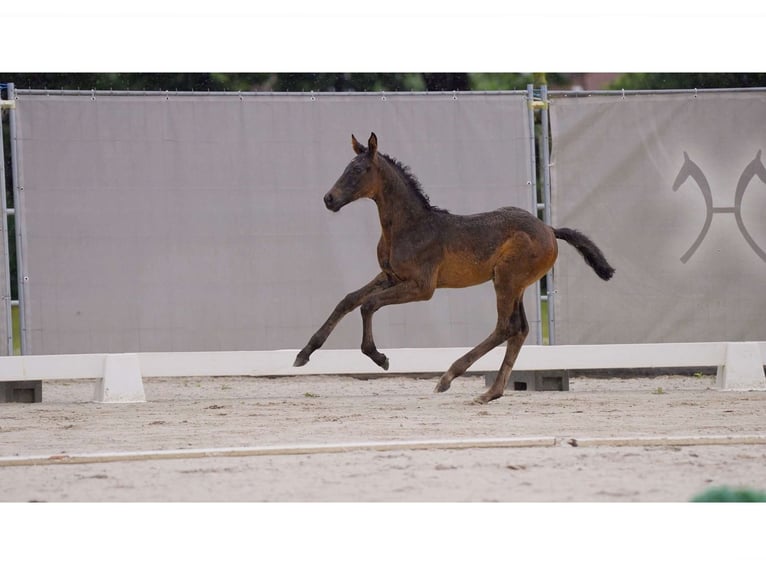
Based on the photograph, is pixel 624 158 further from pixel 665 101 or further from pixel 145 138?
pixel 145 138

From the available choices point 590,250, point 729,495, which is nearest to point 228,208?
point 590,250

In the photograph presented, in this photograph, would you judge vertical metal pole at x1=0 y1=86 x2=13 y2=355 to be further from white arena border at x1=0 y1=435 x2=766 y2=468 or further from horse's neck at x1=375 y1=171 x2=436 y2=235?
white arena border at x1=0 y1=435 x2=766 y2=468

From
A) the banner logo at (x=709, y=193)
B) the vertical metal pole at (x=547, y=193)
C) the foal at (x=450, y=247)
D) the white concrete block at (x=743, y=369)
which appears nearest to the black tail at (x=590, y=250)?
the foal at (x=450, y=247)

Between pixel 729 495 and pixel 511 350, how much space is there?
14.0ft

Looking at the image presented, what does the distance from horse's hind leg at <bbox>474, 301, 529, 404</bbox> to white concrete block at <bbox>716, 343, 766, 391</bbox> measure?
2133mm

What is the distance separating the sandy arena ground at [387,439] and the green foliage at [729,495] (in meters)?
0.15

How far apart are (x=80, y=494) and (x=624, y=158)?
23.2 ft

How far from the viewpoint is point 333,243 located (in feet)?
33.8

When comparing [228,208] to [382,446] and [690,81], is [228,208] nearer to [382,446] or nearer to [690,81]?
[382,446]

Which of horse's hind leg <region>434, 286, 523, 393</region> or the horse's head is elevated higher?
the horse's head

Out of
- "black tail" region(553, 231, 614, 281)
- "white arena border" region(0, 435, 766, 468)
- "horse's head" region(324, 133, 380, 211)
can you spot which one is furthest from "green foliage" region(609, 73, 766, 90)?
"white arena border" region(0, 435, 766, 468)

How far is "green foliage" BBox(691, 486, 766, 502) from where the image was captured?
4.60 m

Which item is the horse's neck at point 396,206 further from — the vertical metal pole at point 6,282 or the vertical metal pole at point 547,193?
the vertical metal pole at point 6,282

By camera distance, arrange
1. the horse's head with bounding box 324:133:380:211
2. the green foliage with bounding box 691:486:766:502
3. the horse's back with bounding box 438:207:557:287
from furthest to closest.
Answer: the horse's back with bounding box 438:207:557:287, the horse's head with bounding box 324:133:380:211, the green foliage with bounding box 691:486:766:502
